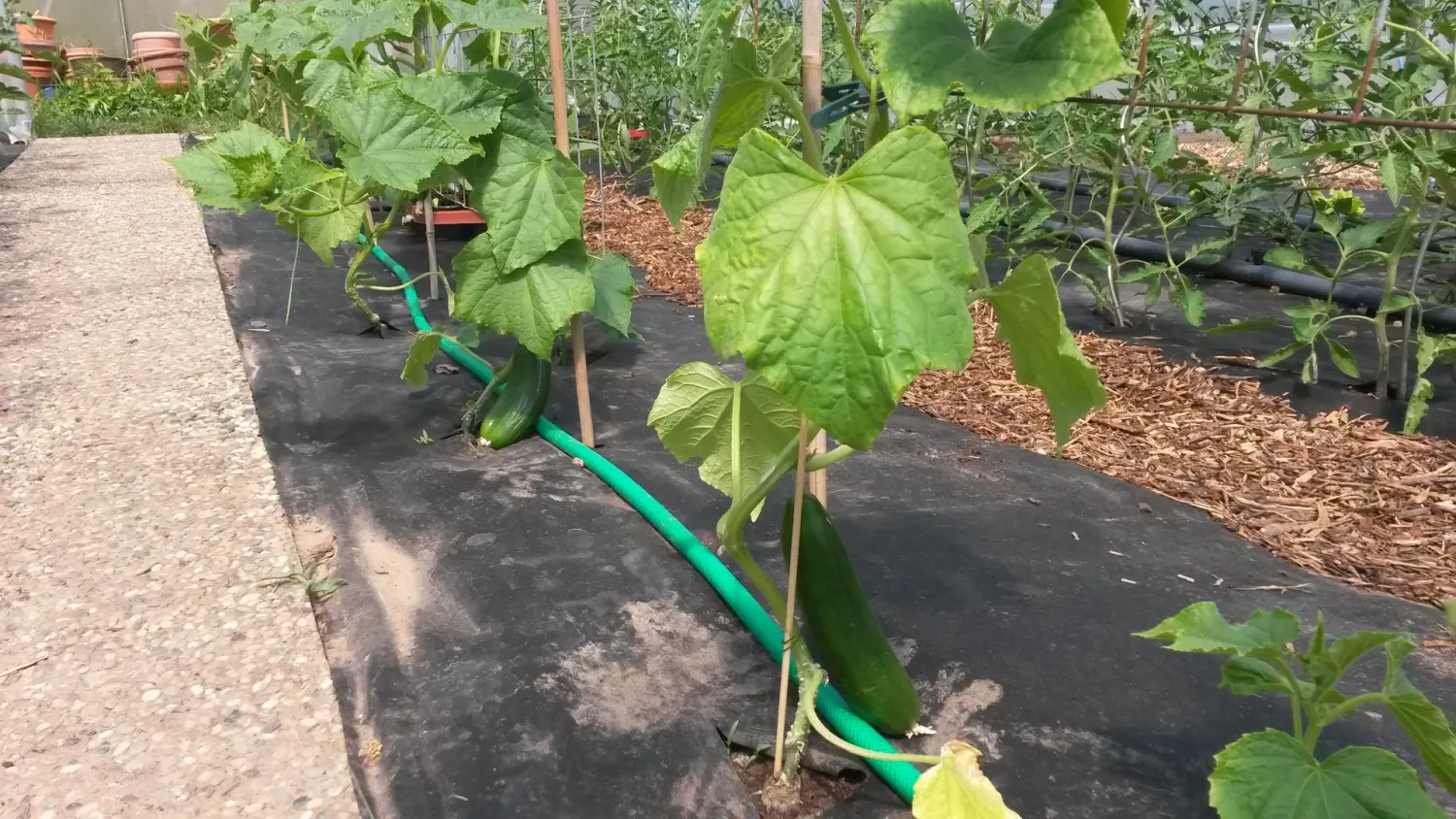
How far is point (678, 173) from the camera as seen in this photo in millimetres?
1360

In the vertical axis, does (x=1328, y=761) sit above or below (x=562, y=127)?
below

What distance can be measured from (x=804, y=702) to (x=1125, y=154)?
110 inches

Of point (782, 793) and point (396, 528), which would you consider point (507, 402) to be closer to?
point (396, 528)

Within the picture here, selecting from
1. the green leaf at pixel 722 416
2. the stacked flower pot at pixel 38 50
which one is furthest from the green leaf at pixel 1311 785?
the stacked flower pot at pixel 38 50

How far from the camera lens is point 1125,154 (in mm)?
3449

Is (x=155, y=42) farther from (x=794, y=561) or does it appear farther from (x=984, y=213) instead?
(x=794, y=561)

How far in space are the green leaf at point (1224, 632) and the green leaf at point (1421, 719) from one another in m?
0.11

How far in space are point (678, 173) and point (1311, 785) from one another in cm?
104

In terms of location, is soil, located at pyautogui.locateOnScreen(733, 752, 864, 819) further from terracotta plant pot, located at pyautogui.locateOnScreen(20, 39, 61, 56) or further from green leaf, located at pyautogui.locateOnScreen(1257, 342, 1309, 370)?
terracotta plant pot, located at pyautogui.locateOnScreen(20, 39, 61, 56)

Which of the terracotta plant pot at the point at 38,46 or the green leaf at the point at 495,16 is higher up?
the green leaf at the point at 495,16

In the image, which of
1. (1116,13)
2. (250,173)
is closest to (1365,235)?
(1116,13)

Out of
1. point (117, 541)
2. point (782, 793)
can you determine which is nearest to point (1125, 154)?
point (782, 793)

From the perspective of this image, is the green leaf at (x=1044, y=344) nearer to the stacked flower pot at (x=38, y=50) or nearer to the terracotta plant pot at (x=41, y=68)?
the stacked flower pot at (x=38, y=50)

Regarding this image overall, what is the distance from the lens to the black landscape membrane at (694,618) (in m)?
1.43
